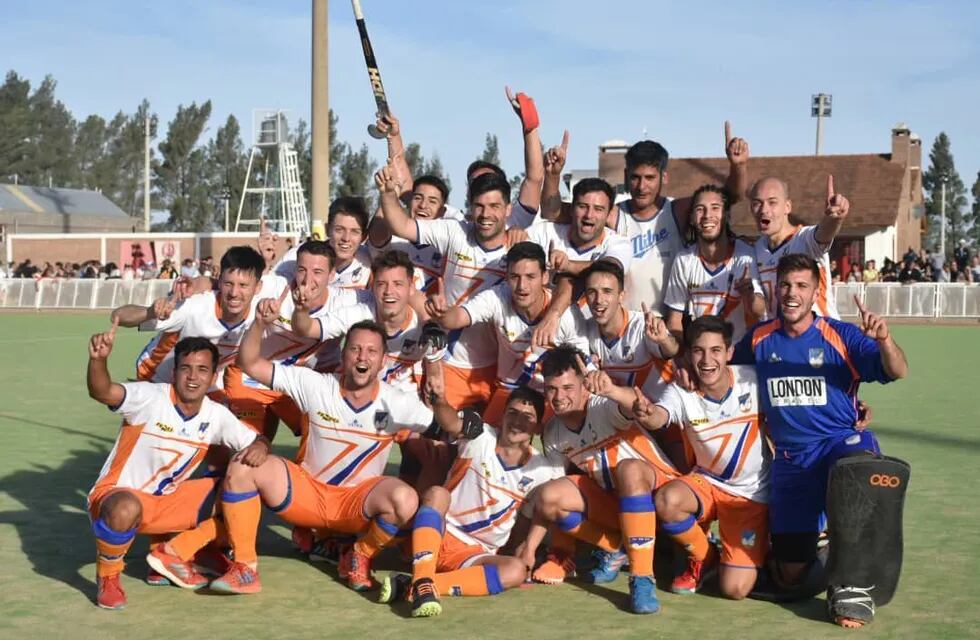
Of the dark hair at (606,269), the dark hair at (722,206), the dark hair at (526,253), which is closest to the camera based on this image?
the dark hair at (606,269)

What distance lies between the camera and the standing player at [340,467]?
552 centimetres

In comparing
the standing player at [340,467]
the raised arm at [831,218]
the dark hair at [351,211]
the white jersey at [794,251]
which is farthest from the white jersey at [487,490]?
the dark hair at [351,211]

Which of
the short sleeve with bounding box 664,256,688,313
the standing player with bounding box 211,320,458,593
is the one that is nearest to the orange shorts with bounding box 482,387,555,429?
the standing player with bounding box 211,320,458,593

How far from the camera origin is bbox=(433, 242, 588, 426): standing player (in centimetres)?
630

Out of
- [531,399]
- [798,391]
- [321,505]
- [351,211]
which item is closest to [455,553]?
[321,505]

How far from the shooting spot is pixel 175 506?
568cm

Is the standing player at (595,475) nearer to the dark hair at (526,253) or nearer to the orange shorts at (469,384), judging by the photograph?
the dark hair at (526,253)

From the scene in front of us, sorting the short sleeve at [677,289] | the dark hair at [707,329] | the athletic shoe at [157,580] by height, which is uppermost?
the short sleeve at [677,289]

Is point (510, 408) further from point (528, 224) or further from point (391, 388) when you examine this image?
point (528, 224)

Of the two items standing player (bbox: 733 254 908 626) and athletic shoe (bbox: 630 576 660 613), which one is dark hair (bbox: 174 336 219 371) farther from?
standing player (bbox: 733 254 908 626)

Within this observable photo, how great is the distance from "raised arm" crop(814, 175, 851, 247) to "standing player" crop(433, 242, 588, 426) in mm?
1422

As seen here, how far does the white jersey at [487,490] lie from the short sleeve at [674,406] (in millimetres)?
681

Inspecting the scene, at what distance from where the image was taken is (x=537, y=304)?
21.1 feet

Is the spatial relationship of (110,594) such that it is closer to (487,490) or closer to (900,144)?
(487,490)
